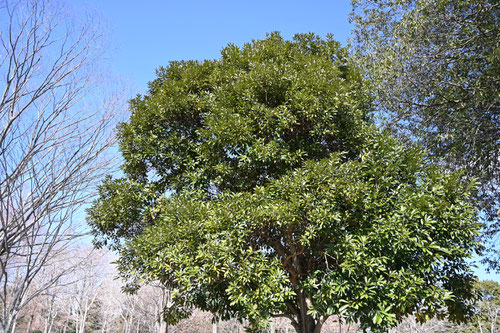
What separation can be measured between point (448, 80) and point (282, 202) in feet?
16.2

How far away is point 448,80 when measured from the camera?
7.14 meters

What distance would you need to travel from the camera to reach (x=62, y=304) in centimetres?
2388

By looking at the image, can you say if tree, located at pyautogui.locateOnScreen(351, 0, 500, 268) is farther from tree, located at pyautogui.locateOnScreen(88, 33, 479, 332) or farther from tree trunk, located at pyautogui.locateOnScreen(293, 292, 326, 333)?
tree trunk, located at pyautogui.locateOnScreen(293, 292, 326, 333)

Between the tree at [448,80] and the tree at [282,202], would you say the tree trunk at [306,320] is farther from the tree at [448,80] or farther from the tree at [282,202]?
the tree at [448,80]

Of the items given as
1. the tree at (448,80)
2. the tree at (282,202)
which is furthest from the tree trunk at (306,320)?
the tree at (448,80)

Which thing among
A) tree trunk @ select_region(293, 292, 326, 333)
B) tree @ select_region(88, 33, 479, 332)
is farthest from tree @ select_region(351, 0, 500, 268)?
tree trunk @ select_region(293, 292, 326, 333)

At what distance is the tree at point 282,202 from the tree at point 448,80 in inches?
48.9

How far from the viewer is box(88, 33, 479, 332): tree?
476 cm

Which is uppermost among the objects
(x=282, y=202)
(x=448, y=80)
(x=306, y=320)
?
(x=448, y=80)

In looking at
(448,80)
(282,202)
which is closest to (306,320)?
(282,202)

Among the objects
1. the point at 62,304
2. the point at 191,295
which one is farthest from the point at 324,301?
the point at 62,304

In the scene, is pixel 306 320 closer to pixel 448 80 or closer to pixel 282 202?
pixel 282 202

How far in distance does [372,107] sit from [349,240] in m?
3.29

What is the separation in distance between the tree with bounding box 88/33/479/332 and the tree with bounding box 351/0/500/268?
1243 millimetres
